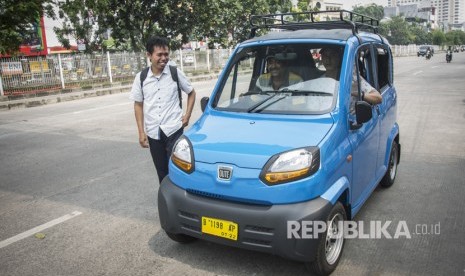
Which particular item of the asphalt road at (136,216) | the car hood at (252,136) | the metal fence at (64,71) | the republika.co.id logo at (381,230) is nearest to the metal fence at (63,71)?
the metal fence at (64,71)

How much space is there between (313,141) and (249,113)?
0.79 meters

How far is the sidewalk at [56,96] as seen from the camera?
1590cm

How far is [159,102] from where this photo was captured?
4.21 meters

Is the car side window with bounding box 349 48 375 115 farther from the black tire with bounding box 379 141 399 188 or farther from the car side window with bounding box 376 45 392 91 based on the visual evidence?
the black tire with bounding box 379 141 399 188

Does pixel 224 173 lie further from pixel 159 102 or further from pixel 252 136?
pixel 159 102

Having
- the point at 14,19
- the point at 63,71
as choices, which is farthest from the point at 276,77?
the point at 63,71

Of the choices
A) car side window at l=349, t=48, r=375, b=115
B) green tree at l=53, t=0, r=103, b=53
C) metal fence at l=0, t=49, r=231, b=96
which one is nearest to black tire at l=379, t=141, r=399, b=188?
car side window at l=349, t=48, r=375, b=115

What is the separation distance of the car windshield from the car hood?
0.18 meters

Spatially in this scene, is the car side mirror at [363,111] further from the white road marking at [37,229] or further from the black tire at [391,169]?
the white road marking at [37,229]

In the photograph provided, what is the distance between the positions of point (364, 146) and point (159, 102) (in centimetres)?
206

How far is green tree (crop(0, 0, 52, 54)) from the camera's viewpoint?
17.0 meters

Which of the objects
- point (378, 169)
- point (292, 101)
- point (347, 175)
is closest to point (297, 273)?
point (347, 175)

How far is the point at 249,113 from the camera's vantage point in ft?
11.9

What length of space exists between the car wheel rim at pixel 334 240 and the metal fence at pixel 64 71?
17.3m
